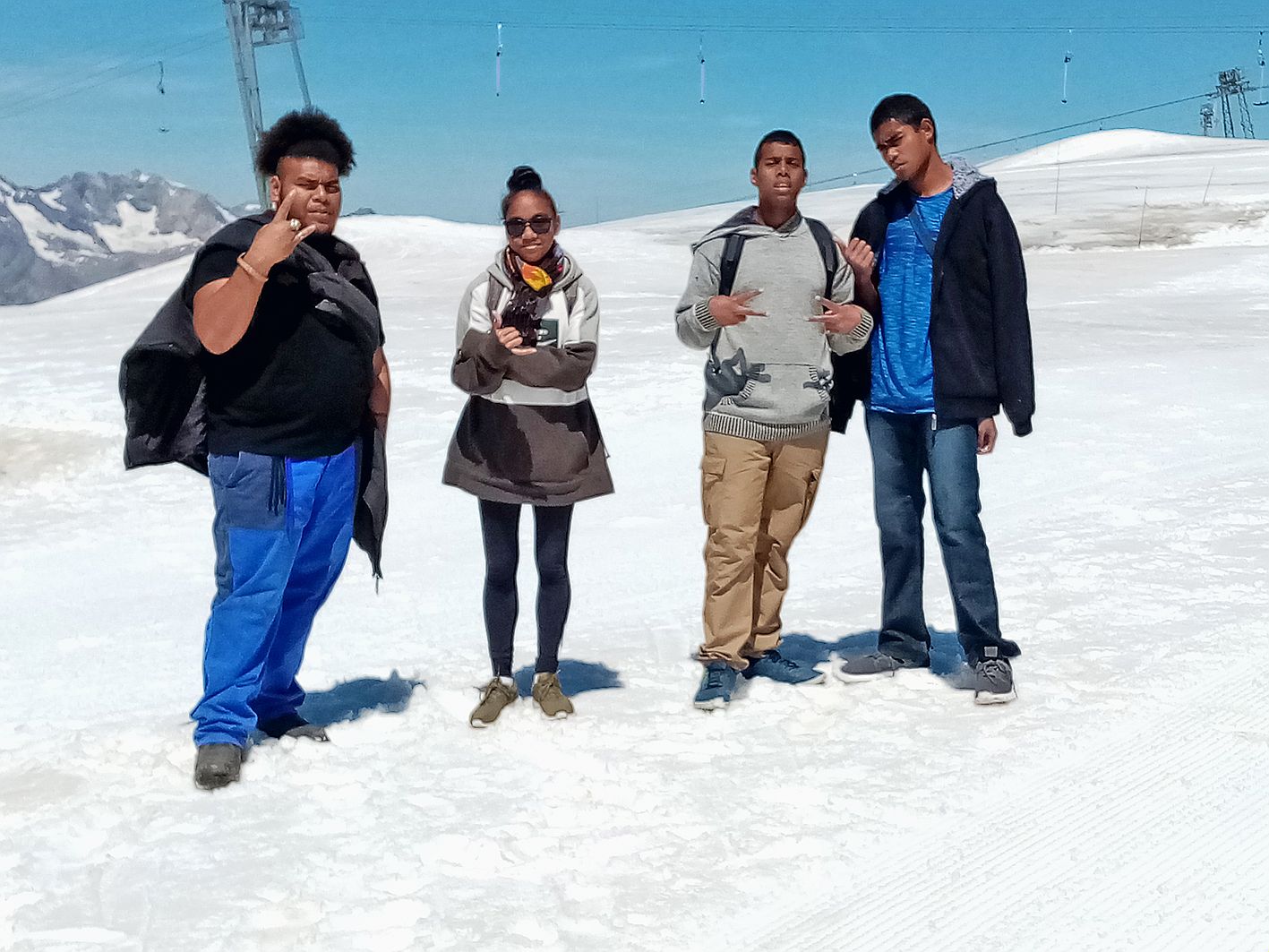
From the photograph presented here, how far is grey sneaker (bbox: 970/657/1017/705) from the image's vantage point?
4215 millimetres

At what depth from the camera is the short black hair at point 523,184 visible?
3994mm

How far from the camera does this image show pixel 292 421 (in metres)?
3.73

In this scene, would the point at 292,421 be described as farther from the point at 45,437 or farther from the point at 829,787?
the point at 45,437

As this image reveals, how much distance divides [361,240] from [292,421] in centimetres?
2414

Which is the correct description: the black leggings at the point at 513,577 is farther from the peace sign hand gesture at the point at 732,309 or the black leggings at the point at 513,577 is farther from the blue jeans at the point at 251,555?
the peace sign hand gesture at the point at 732,309

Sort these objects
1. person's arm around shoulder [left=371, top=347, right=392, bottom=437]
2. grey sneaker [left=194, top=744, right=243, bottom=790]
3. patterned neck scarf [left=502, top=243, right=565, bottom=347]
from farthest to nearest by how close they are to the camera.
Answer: person's arm around shoulder [left=371, top=347, right=392, bottom=437]
patterned neck scarf [left=502, top=243, right=565, bottom=347]
grey sneaker [left=194, top=744, right=243, bottom=790]

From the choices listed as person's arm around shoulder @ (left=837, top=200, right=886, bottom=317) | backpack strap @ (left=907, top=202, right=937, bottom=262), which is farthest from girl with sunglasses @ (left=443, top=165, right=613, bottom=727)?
backpack strap @ (left=907, top=202, right=937, bottom=262)

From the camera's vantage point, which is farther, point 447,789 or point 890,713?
point 890,713

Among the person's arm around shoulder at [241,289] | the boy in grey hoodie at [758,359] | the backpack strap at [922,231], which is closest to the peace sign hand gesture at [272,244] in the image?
the person's arm around shoulder at [241,289]

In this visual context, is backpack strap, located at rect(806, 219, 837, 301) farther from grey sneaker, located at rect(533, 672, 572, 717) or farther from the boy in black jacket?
grey sneaker, located at rect(533, 672, 572, 717)

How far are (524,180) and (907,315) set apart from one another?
1.42 meters

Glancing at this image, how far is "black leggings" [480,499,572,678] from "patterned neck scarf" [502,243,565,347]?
1.99 ft

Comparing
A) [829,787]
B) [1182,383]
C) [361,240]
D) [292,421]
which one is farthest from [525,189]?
[361,240]

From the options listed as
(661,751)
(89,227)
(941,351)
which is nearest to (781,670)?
(661,751)
